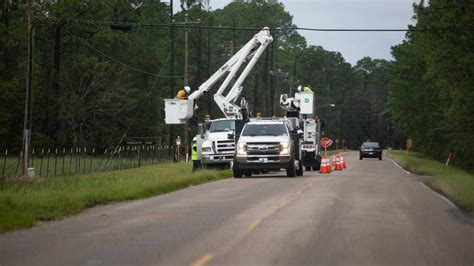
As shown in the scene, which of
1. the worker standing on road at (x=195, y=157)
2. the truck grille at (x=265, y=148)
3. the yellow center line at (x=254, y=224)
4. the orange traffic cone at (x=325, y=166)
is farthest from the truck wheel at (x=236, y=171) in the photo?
the yellow center line at (x=254, y=224)

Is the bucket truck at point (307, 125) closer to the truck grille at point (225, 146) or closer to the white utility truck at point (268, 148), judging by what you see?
the truck grille at point (225, 146)

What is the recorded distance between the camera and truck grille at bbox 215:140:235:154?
131ft

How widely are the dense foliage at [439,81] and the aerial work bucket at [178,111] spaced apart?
12746 mm

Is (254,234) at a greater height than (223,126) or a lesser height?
lesser

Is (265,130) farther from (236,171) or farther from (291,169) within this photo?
(236,171)

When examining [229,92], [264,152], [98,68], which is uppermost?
[98,68]

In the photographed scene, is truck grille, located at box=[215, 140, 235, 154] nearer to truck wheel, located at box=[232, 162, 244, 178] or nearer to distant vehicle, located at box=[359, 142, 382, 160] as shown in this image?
Result: truck wheel, located at box=[232, 162, 244, 178]

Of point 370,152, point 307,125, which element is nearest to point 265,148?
point 307,125

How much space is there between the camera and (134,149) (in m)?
52.9

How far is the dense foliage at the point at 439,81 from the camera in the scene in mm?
41812

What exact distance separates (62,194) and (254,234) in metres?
8.41

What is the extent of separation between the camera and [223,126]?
4066cm

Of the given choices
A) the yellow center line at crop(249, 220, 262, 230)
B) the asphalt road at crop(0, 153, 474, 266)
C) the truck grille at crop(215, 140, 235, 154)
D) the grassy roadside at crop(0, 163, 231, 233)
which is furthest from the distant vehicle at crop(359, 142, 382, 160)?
the yellow center line at crop(249, 220, 262, 230)

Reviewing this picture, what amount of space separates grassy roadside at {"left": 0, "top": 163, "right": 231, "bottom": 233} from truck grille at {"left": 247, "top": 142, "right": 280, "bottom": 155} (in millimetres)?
3914
